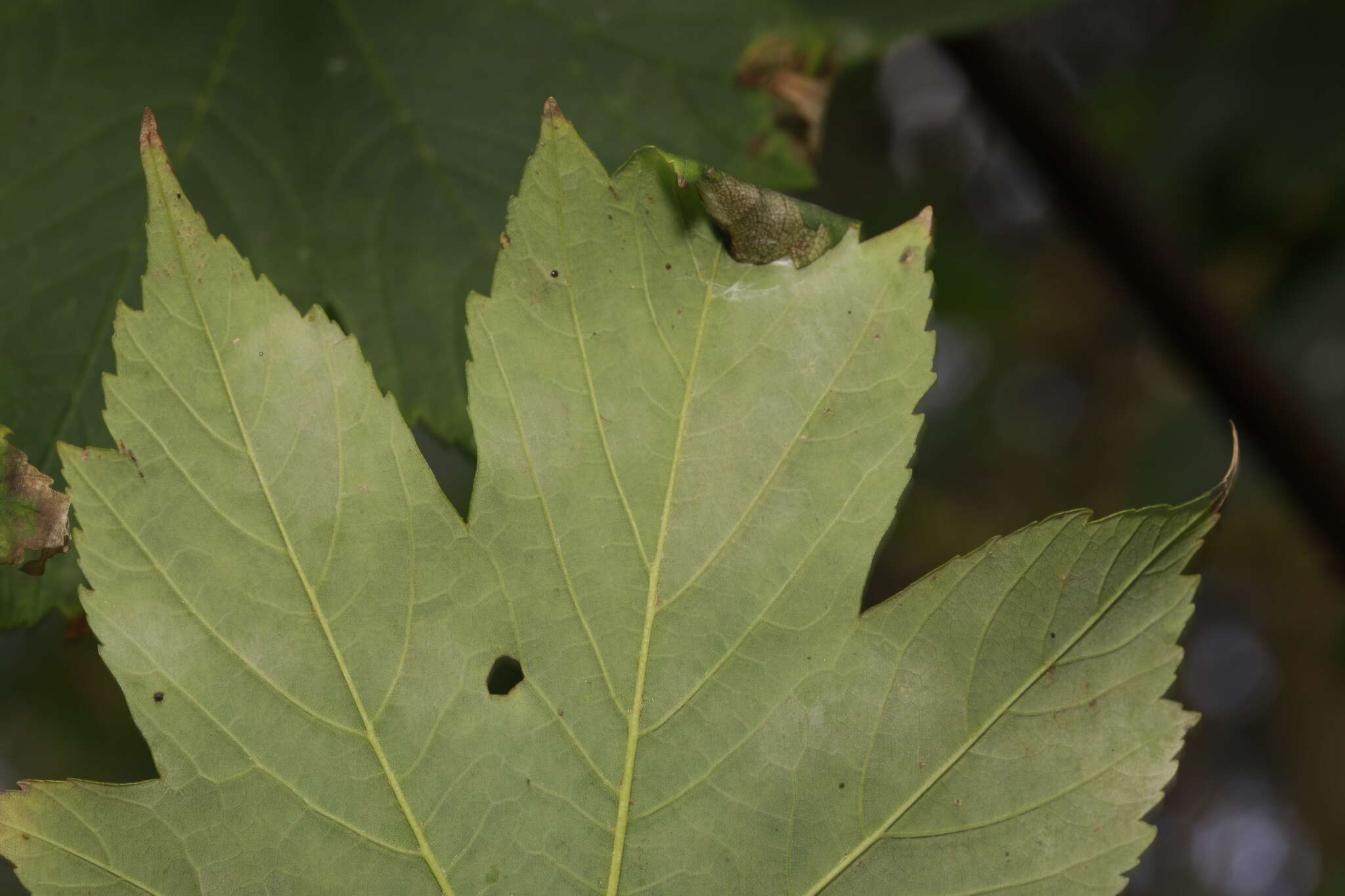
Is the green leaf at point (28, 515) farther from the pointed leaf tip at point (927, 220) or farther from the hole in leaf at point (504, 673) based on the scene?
the pointed leaf tip at point (927, 220)

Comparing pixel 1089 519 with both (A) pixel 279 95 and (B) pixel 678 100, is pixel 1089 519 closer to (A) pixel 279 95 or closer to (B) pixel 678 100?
(B) pixel 678 100

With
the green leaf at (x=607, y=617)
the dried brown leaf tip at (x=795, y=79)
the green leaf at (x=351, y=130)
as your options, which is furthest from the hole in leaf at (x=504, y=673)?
the dried brown leaf tip at (x=795, y=79)

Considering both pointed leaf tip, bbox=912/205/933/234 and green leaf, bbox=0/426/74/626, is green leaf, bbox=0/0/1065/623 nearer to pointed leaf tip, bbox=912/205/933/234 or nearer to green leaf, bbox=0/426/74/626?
green leaf, bbox=0/426/74/626

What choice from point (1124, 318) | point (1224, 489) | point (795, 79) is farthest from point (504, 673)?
point (1124, 318)

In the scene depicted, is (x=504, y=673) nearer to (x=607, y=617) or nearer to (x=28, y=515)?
(x=607, y=617)

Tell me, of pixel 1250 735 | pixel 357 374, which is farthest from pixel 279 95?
pixel 1250 735

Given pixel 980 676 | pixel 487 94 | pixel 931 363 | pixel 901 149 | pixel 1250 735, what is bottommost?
pixel 1250 735
